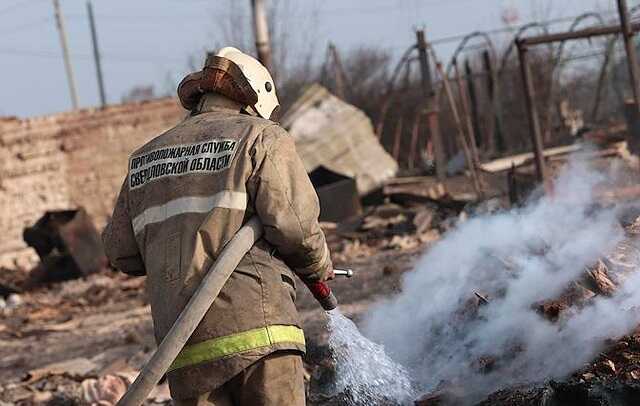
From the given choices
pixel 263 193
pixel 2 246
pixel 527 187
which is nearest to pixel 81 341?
pixel 527 187

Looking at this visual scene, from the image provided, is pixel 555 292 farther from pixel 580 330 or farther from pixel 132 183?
pixel 132 183

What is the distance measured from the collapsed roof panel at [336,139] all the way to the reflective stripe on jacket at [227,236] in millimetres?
13761

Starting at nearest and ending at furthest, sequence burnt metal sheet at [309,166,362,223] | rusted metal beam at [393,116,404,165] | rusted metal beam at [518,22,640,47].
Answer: rusted metal beam at [518,22,640,47], burnt metal sheet at [309,166,362,223], rusted metal beam at [393,116,404,165]

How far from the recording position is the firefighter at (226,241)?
3135mm

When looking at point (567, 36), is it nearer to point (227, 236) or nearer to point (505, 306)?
point (505, 306)

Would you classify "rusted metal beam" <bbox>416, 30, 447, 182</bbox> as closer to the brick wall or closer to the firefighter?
the brick wall

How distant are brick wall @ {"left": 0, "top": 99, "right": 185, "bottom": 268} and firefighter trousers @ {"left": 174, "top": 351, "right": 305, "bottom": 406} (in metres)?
15.6

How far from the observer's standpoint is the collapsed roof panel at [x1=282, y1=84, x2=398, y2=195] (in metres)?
17.6

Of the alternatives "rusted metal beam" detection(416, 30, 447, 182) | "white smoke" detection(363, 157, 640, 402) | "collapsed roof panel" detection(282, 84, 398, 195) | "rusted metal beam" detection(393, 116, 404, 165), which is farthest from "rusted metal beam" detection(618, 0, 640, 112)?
"rusted metal beam" detection(393, 116, 404, 165)

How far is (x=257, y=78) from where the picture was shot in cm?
353

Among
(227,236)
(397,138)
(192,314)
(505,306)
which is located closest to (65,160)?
(397,138)

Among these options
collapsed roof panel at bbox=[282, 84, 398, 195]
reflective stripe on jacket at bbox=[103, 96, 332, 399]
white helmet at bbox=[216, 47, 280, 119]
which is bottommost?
collapsed roof panel at bbox=[282, 84, 398, 195]

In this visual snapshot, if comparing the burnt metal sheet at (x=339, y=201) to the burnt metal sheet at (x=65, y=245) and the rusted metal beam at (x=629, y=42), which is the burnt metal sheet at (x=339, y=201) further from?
the rusted metal beam at (x=629, y=42)

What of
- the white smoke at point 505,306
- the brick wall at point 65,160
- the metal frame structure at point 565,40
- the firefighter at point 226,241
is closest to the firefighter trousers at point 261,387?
the firefighter at point 226,241
